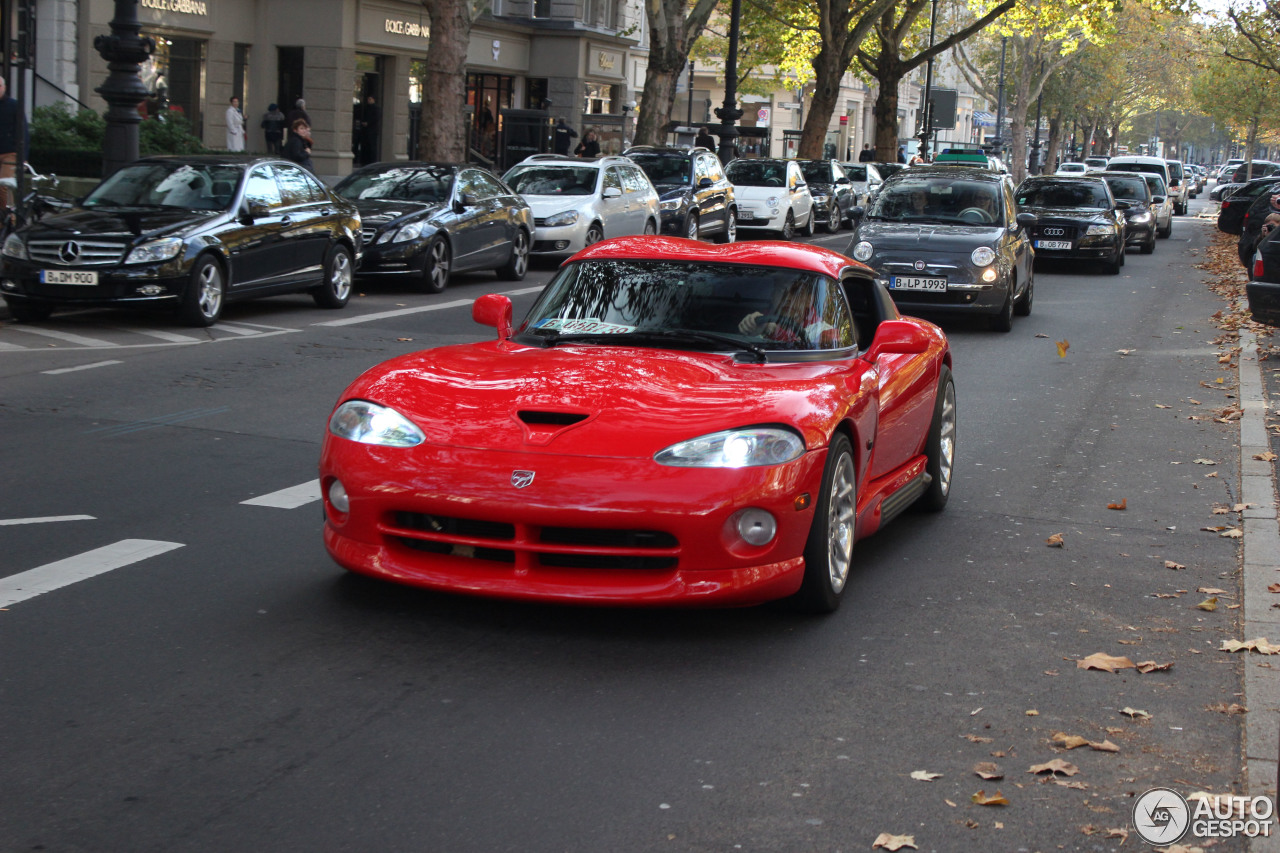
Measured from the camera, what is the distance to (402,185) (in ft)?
63.1

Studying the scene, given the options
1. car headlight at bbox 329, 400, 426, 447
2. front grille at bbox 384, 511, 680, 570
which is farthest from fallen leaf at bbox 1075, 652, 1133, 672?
car headlight at bbox 329, 400, 426, 447

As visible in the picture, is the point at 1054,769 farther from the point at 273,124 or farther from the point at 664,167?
the point at 273,124

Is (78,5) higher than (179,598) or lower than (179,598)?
higher

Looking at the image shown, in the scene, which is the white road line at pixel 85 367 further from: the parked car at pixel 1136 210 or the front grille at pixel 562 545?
the parked car at pixel 1136 210

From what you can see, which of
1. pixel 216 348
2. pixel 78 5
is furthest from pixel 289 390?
pixel 78 5

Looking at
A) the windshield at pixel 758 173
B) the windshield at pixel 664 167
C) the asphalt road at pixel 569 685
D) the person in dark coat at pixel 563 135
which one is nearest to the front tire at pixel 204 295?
the asphalt road at pixel 569 685

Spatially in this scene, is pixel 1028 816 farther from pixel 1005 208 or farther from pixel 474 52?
pixel 474 52

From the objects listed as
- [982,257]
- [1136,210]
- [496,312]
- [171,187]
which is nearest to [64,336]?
[171,187]

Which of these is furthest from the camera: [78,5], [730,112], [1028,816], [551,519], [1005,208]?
[730,112]

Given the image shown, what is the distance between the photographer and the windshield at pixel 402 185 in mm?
19047

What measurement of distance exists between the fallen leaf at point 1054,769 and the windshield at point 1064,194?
22688 millimetres

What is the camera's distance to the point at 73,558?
20.2 ft

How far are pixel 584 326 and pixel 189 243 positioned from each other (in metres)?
8.56

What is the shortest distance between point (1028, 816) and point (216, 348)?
1026cm
